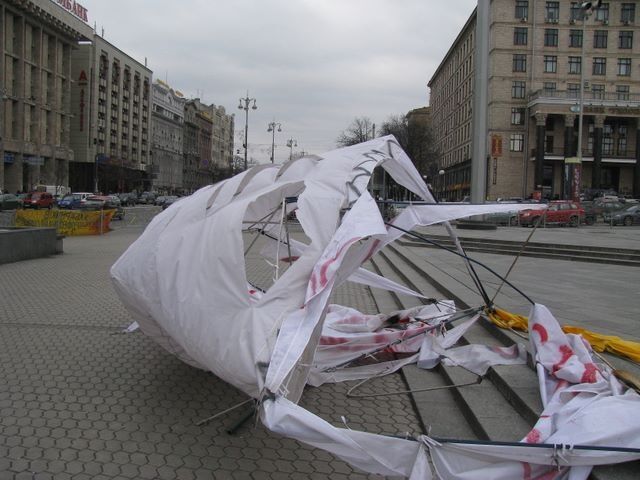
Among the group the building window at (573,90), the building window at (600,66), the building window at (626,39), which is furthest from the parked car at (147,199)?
the building window at (626,39)

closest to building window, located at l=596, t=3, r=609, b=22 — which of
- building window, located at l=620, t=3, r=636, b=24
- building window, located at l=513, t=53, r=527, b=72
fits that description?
building window, located at l=620, t=3, r=636, b=24

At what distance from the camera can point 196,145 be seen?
13850 cm

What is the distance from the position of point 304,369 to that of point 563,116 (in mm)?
70599

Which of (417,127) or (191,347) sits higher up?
(417,127)

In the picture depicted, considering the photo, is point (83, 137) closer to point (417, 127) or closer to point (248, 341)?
point (417, 127)

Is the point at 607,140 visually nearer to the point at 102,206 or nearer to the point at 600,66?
the point at 600,66

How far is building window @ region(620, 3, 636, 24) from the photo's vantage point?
67812mm

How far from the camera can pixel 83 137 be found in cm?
8106

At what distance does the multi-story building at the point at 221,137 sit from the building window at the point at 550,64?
3767 inches

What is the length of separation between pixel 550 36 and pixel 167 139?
8005 centimetres

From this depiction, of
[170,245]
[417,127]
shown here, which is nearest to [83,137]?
[417,127]

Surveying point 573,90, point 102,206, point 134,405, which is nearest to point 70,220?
point 102,206

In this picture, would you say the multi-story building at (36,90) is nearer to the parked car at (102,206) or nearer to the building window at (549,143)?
the parked car at (102,206)

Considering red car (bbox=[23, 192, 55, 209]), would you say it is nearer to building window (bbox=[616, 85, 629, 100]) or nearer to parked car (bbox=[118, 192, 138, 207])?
parked car (bbox=[118, 192, 138, 207])
